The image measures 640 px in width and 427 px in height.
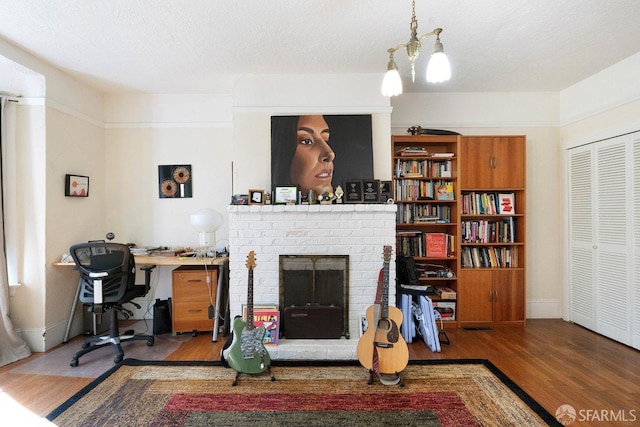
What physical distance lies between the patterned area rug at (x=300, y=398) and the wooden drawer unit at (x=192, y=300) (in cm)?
64

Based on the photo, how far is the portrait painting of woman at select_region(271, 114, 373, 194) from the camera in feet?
10.1

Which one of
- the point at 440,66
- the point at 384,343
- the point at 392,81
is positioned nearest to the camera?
the point at 440,66

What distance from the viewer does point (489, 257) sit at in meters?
3.50

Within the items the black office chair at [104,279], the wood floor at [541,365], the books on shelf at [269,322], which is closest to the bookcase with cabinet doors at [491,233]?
the wood floor at [541,365]

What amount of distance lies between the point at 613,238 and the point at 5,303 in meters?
5.56

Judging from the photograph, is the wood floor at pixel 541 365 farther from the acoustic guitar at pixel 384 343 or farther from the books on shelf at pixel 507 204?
the books on shelf at pixel 507 204

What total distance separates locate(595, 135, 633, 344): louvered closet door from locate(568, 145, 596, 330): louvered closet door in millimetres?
77

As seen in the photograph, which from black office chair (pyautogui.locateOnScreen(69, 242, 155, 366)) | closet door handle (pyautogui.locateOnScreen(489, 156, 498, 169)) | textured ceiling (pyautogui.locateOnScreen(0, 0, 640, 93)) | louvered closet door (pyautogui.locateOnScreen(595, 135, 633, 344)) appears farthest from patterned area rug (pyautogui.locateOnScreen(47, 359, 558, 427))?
textured ceiling (pyautogui.locateOnScreen(0, 0, 640, 93))

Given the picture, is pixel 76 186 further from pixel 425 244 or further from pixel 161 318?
pixel 425 244

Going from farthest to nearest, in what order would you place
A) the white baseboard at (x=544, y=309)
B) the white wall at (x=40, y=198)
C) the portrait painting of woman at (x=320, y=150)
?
the white baseboard at (x=544, y=309) → the portrait painting of woman at (x=320, y=150) → the white wall at (x=40, y=198)

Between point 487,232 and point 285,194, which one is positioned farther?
point 487,232

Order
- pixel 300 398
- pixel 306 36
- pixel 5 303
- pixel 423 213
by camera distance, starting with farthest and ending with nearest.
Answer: pixel 423 213 < pixel 5 303 < pixel 306 36 < pixel 300 398

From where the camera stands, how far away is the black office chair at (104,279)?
8.59 feet

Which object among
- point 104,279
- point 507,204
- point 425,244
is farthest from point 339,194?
point 104,279
